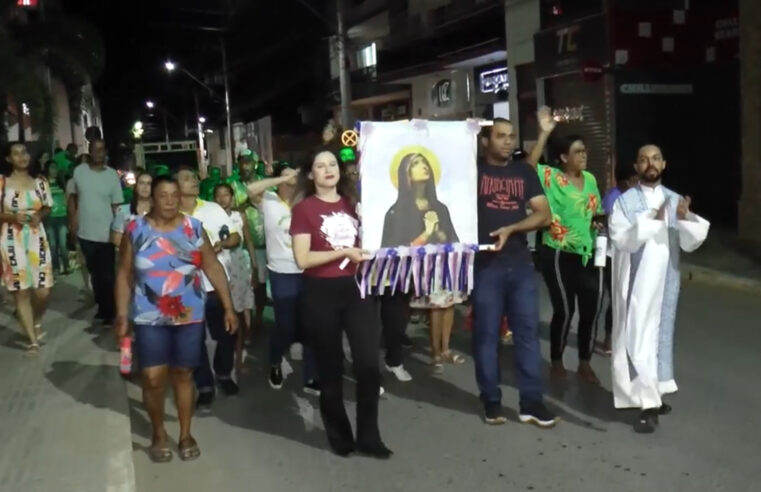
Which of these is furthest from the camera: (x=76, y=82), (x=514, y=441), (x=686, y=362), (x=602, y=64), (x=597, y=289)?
(x=602, y=64)

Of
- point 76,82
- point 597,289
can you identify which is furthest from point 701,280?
point 76,82

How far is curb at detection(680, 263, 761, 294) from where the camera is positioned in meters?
10.7

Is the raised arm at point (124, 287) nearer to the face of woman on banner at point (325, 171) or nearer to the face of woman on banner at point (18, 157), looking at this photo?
the face of woman on banner at point (325, 171)

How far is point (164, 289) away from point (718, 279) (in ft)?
26.8

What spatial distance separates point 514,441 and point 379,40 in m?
26.4

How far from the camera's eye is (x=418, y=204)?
538 centimetres

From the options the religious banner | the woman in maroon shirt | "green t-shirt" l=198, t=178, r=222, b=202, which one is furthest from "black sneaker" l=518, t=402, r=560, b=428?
"green t-shirt" l=198, t=178, r=222, b=202

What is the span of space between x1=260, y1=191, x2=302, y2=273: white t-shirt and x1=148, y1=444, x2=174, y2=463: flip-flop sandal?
1635 millimetres

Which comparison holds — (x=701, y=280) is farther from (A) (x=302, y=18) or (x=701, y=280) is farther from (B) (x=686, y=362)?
(A) (x=302, y=18)

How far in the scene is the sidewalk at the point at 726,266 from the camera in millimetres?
10961

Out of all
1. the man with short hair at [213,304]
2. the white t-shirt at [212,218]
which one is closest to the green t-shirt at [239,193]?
the man with short hair at [213,304]

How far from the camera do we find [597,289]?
261 inches

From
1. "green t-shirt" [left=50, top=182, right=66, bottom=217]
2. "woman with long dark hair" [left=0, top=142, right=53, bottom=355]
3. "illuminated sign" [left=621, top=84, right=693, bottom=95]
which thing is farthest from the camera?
"illuminated sign" [left=621, top=84, right=693, bottom=95]

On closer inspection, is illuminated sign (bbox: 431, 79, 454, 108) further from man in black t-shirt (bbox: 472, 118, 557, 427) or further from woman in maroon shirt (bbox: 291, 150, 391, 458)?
woman in maroon shirt (bbox: 291, 150, 391, 458)
